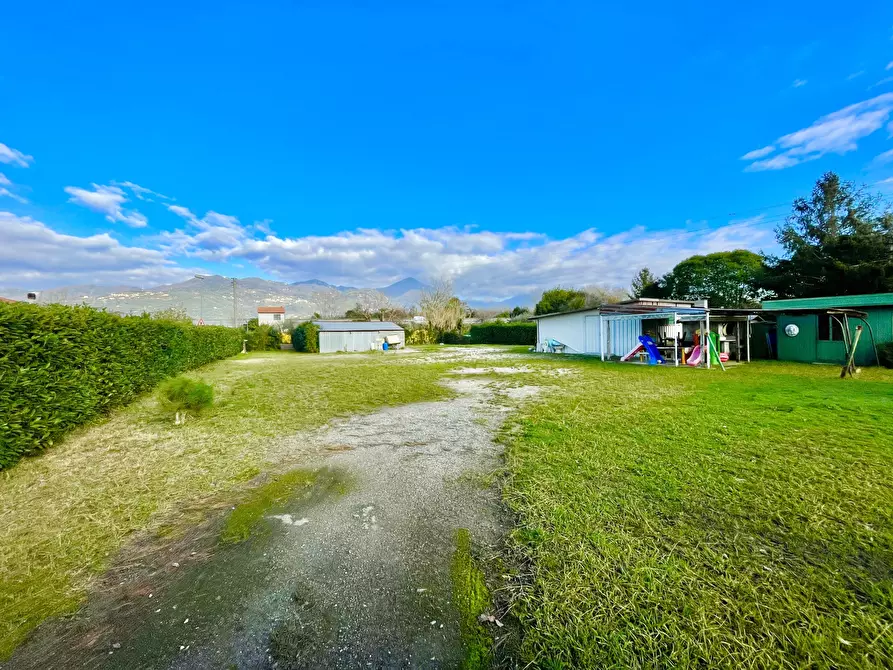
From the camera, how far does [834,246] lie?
1723cm

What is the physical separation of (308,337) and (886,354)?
29822mm

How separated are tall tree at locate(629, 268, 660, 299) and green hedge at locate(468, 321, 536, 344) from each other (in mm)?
12236

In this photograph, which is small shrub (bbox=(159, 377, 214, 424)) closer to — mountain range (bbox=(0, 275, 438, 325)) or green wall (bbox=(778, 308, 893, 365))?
green wall (bbox=(778, 308, 893, 365))

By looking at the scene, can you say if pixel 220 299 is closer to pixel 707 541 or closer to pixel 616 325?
pixel 616 325

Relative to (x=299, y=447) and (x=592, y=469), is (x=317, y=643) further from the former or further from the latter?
(x=299, y=447)

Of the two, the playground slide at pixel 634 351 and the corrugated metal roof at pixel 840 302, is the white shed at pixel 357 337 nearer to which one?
the playground slide at pixel 634 351

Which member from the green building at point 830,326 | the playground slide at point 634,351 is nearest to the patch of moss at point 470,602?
the green building at point 830,326

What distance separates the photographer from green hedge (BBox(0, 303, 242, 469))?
13.0 feet

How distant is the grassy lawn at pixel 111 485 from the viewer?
7.10ft

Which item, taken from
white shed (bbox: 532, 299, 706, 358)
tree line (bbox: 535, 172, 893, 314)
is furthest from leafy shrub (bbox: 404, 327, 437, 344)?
tree line (bbox: 535, 172, 893, 314)

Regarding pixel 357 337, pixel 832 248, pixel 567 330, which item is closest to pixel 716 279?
pixel 832 248

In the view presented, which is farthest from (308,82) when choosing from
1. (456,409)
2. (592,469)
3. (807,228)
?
(807,228)

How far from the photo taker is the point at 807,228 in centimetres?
1922

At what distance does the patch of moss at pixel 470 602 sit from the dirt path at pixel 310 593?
0.15 feet
